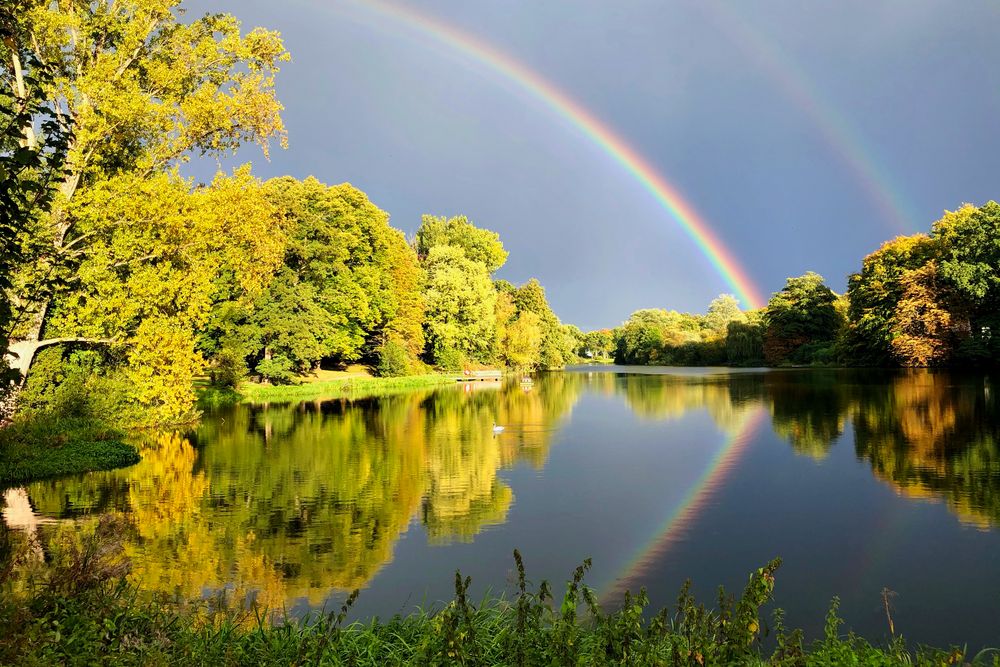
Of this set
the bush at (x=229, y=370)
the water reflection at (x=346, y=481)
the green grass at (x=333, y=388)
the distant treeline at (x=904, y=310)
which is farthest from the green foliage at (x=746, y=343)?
the bush at (x=229, y=370)

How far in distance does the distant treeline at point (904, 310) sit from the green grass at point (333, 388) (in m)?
43.4

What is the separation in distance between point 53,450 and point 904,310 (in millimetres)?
64079

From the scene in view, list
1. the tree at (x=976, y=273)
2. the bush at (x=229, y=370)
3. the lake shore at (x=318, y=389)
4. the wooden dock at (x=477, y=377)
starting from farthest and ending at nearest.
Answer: the wooden dock at (x=477, y=377) < the tree at (x=976, y=273) < the bush at (x=229, y=370) < the lake shore at (x=318, y=389)

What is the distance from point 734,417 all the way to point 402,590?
2370 cm

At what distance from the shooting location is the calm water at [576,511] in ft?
26.9

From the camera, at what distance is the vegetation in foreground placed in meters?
4.09

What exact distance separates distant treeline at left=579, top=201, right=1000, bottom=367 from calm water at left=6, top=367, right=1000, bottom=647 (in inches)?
1454

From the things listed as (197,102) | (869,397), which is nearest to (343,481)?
(197,102)

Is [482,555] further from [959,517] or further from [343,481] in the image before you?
[959,517]

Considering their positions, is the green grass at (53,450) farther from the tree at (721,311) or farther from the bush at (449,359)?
the tree at (721,311)

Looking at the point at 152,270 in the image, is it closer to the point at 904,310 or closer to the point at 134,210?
the point at 134,210

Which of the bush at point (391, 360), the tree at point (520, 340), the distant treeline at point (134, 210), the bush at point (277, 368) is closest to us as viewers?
the distant treeline at point (134, 210)

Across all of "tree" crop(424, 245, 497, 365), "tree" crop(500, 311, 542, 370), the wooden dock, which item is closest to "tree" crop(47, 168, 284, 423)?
"tree" crop(424, 245, 497, 365)

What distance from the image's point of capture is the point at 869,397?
33.9 meters
